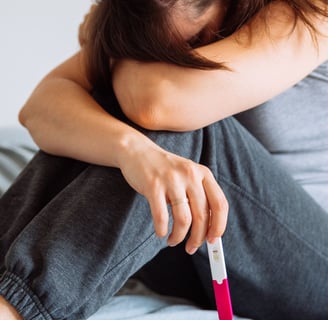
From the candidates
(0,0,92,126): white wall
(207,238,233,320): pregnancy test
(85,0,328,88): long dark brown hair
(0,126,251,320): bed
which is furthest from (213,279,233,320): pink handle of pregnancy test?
(0,0,92,126): white wall

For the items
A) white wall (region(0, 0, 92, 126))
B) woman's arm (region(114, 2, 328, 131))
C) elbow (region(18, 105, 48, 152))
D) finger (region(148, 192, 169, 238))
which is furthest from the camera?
white wall (region(0, 0, 92, 126))

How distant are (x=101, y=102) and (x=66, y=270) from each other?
0.25 metres

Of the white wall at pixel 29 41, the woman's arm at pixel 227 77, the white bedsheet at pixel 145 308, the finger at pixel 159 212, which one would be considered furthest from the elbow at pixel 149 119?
the white wall at pixel 29 41

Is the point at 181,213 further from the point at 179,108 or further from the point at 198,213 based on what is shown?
the point at 179,108

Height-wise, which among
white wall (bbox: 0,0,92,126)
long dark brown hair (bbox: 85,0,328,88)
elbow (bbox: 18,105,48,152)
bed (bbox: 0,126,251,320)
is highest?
long dark brown hair (bbox: 85,0,328,88)

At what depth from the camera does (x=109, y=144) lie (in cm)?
65

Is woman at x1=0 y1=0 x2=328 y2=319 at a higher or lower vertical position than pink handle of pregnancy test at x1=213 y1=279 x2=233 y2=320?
higher

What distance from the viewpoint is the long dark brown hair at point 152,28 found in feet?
2.30

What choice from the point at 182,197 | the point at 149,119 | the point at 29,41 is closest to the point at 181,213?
the point at 182,197

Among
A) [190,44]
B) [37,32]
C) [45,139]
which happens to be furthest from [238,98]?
[37,32]

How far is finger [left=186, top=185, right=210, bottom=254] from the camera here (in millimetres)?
575

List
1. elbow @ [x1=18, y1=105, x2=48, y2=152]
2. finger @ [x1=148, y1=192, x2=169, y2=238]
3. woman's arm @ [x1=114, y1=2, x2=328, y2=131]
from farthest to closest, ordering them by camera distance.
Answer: elbow @ [x1=18, y1=105, x2=48, y2=152] < woman's arm @ [x1=114, y1=2, x2=328, y2=131] < finger @ [x1=148, y1=192, x2=169, y2=238]

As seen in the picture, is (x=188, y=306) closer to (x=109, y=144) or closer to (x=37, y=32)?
(x=109, y=144)

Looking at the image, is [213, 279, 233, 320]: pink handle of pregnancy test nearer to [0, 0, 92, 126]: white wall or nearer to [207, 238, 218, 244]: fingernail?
[207, 238, 218, 244]: fingernail
